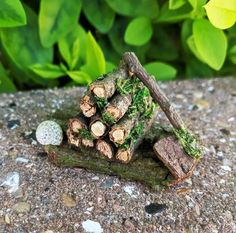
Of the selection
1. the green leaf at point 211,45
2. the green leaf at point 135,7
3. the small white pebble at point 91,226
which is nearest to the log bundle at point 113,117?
the small white pebble at point 91,226

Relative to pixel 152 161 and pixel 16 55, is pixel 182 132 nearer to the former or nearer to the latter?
pixel 152 161

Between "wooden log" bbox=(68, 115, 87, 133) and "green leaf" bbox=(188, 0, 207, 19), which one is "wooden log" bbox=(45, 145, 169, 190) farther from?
"green leaf" bbox=(188, 0, 207, 19)

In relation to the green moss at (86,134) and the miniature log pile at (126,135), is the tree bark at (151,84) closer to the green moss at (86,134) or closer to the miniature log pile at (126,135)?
the miniature log pile at (126,135)

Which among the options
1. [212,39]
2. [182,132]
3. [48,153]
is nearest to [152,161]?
[182,132]

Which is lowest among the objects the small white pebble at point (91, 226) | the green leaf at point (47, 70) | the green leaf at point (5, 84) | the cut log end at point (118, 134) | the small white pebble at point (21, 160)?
the green leaf at point (5, 84)

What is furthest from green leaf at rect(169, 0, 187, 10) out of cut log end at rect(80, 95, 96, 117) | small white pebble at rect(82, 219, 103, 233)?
small white pebble at rect(82, 219, 103, 233)

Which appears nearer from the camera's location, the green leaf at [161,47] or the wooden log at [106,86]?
the wooden log at [106,86]

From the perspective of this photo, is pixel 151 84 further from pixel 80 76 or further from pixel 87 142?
pixel 80 76
